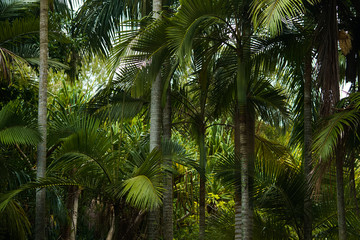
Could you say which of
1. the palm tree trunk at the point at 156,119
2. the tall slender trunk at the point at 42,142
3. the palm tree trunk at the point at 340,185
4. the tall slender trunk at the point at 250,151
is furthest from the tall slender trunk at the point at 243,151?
the tall slender trunk at the point at 42,142

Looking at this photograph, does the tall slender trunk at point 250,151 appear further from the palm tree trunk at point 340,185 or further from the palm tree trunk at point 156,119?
the palm tree trunk at point 156,119

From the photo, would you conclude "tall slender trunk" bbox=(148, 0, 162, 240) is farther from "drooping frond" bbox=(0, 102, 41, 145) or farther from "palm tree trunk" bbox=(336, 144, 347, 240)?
"palm tree trunk" bbox=(336, 144, 347, 240)

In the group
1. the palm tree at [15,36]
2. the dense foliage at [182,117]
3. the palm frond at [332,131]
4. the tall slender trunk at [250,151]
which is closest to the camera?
the palm frond at [332,131]

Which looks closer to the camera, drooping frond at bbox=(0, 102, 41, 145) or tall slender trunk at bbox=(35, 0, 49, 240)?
drooping frond at bbox=(0, 102, 41, 145)

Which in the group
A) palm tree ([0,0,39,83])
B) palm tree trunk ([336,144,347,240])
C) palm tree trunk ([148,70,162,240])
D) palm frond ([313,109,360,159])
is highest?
palm tree ([0,0,39,83])

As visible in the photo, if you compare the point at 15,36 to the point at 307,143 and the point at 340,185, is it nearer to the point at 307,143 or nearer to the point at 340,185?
the point at 307,143

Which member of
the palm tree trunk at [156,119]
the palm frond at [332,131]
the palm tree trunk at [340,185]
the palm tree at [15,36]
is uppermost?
the palm tree at [15,36]

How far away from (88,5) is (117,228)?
22.5 feet

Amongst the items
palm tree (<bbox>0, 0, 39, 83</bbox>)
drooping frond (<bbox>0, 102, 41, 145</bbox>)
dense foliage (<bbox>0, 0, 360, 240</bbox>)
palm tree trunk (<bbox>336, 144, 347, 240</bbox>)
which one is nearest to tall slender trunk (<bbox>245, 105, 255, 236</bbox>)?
dense foliage (<bbox>0, 0, 360, 240</bbox>)

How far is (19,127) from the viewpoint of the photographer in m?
8.45

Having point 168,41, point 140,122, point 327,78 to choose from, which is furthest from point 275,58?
point 140,122

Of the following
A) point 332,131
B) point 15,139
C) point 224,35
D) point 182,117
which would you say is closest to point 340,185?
point 332,131

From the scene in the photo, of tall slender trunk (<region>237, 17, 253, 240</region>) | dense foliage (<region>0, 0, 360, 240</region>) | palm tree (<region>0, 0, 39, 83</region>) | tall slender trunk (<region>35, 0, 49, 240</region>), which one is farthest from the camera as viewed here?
palm tree (<region>0, 0, 39, 83</region>)

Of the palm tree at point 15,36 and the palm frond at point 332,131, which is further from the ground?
the palm tree at point 15,36
